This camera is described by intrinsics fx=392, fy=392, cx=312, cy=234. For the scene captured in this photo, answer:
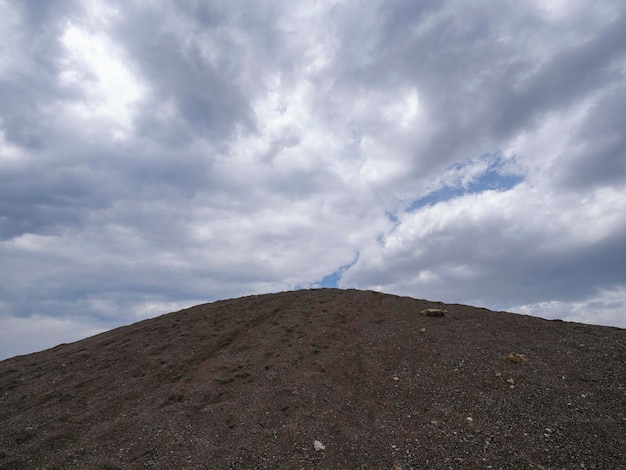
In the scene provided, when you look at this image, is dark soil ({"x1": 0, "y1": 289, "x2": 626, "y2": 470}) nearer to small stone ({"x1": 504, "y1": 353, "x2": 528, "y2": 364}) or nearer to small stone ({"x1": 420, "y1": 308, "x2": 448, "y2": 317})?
small stone ({"x1": 504, "y1": 353, "x2": 528, "y2": 364})

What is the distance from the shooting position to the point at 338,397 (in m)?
7.66

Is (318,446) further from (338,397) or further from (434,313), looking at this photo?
(434,313)

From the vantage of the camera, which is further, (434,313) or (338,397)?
(434,313)

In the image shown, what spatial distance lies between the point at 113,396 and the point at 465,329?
872cm

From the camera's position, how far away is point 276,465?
19.8 ft

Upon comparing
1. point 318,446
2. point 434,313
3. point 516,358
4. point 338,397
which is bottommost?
point 318,446

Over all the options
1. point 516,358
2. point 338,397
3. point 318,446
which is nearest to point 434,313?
point 516,358

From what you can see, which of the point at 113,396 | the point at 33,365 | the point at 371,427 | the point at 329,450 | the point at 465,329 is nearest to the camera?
the point at 329,450

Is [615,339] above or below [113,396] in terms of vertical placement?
above

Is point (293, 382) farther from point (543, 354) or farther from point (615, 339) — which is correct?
point (615, 339)

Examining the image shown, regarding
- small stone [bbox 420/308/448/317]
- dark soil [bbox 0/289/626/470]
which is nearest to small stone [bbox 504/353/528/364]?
dark soil [bbox 0/289/626/470]

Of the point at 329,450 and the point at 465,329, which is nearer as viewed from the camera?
the point at 329,450

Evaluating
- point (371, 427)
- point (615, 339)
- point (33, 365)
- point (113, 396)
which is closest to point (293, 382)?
point (371, 427)

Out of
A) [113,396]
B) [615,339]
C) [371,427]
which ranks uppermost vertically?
[615,339]
